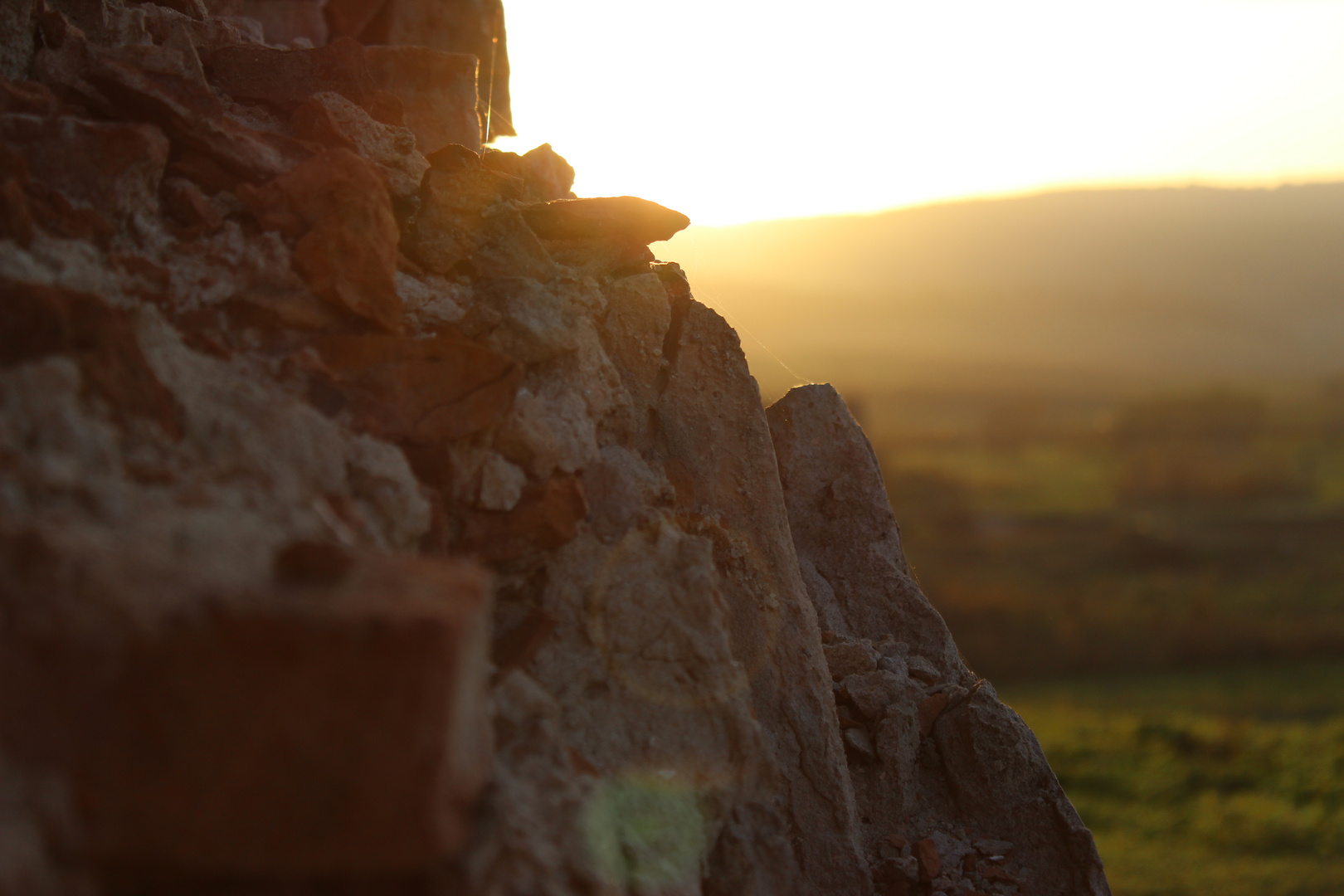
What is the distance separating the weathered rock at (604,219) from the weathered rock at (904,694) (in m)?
1.05

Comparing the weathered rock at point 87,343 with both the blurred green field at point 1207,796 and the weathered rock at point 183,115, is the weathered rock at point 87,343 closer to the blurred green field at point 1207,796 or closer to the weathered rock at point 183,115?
the weathered rock at point 183,115

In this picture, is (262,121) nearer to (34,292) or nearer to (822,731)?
(34,292)

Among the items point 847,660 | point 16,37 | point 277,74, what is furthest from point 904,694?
point 16,37

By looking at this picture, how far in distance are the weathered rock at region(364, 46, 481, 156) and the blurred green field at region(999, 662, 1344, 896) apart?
425 inches

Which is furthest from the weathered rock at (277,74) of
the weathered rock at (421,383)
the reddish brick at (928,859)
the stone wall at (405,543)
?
the reddish brick at (928,859)

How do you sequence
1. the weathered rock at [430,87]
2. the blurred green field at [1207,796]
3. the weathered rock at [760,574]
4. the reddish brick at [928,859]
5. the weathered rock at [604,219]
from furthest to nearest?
the blurred green field at [1207,796]
the weathered rock at [430,87]
the weathered rock at [604,219]
the reddish brick at [928,859]
the weathered rock at [760,574]

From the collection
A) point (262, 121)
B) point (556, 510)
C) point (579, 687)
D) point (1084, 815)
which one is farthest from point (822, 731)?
point (1084, 815)

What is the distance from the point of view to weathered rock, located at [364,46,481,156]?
4.23 m

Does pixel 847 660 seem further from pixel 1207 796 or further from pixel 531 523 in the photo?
pixel 1207 796

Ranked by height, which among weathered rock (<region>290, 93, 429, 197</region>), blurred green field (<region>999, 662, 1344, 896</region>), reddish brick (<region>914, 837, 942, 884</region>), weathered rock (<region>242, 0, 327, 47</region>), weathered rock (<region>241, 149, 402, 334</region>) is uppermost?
weathered rock (<region>242, 0, 327, 47</region>)

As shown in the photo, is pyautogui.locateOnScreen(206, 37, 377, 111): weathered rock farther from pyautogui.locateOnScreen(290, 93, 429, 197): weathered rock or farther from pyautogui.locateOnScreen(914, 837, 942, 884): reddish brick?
pyautogui.locateOnScreen(914, 837, 942, 884): reddish brick

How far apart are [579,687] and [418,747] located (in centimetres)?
110

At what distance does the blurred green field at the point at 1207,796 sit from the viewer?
11.4 meters

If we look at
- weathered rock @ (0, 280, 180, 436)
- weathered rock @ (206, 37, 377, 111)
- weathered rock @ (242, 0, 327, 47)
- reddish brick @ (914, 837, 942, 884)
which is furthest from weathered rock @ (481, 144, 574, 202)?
reddish brick @ (914, 837, 942, 884)
